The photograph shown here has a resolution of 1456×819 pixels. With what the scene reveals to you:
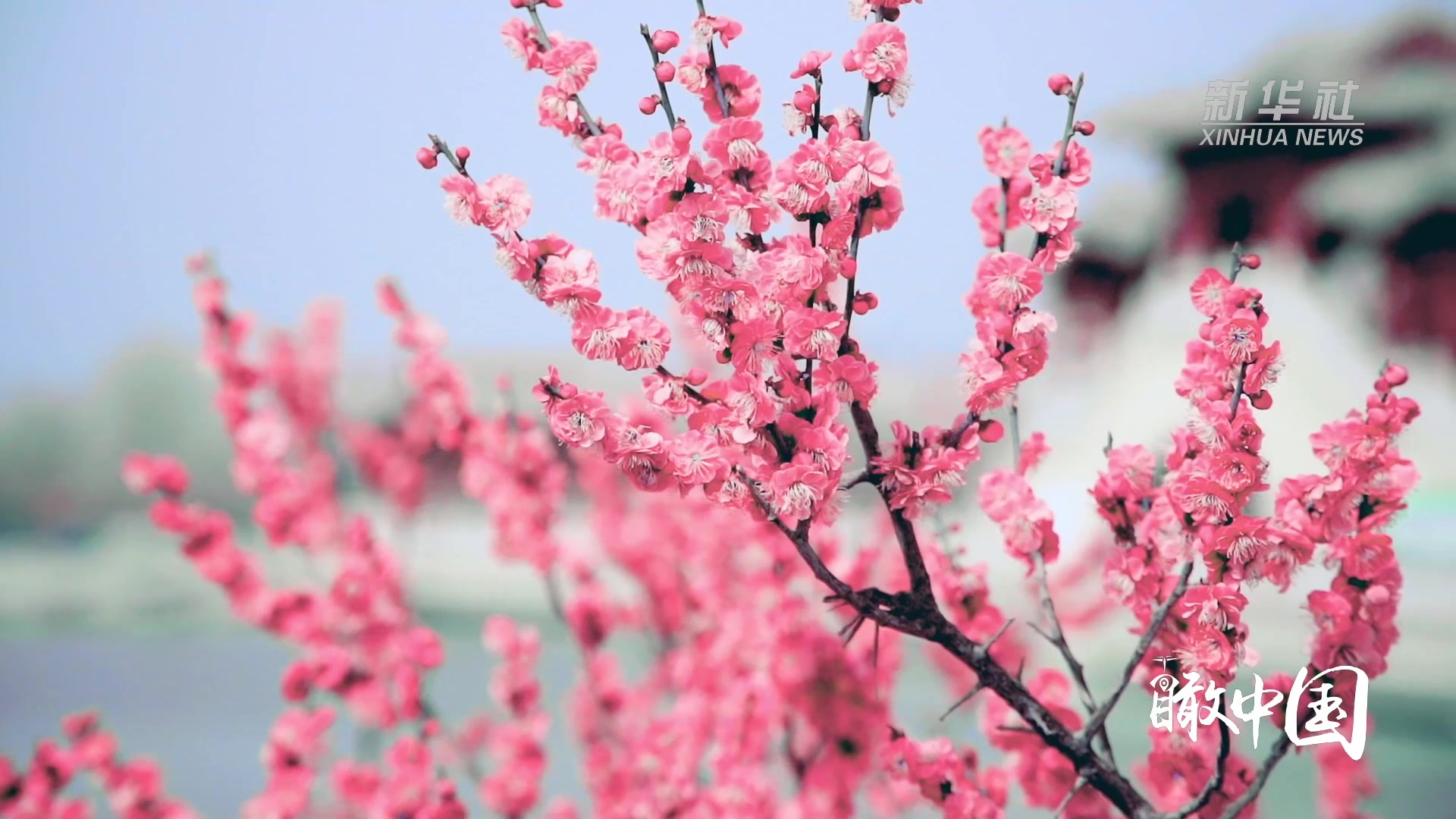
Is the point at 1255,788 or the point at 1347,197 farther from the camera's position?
the point at 1347,197

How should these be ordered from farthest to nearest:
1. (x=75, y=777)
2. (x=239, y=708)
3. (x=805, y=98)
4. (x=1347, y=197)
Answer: (x=1347, y=197) → (x=239, y=708) → (x=75, y=777) → (x=805, y=98)

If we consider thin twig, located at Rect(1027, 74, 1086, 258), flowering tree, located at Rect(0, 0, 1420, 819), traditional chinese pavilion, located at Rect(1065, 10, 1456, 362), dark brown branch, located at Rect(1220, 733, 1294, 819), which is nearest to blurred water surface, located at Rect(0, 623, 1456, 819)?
flowering tree, located at Rect(0, 0, 1420, 819)

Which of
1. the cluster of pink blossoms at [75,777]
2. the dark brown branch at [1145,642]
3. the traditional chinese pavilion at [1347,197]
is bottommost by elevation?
the cluster of pink blossoms at [75,777]

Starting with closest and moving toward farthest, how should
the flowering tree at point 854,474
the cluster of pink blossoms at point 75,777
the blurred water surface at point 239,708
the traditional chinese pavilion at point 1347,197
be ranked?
the flowering tree at point 854,474, the cluster of pink blossoms at point 75,777, the blurred water surface at point 239,708, the traditional chinese pavilion at point 1347,197

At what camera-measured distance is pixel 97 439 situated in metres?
2.65

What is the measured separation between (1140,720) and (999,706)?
1.59 m

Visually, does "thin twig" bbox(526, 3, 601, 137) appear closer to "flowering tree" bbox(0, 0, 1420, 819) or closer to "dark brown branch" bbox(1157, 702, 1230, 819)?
"flowering tree" bbox(0, 0, 1420, 819)

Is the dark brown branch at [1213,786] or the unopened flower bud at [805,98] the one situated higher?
the unopened flower bud at [805,98]

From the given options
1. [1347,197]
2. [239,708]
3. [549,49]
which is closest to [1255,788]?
[549,49]

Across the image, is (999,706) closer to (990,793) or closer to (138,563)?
(990,793)

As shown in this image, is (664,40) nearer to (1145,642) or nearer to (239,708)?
(1145,642)

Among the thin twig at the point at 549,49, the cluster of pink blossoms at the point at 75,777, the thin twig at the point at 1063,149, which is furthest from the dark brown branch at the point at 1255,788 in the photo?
the cluster of pink blossoms at the point at 75,777

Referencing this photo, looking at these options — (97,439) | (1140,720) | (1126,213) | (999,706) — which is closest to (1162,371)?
(1126,213)

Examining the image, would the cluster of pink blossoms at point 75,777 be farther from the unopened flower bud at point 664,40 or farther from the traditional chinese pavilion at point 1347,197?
the traditional chinese pavilion at point 1347,197
